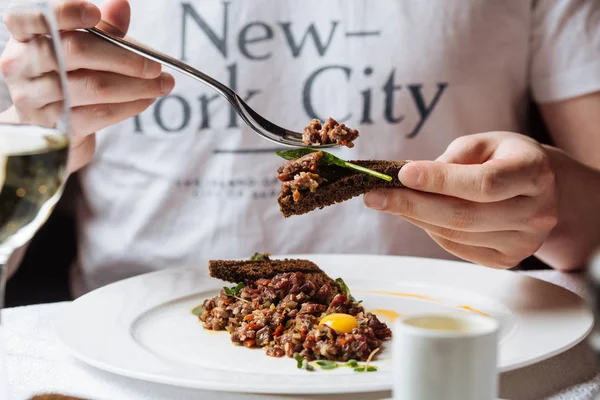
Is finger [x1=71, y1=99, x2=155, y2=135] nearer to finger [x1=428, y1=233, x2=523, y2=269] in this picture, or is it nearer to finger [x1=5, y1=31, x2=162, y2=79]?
finger [x1=5, y1=31, x2=162, y2=79]

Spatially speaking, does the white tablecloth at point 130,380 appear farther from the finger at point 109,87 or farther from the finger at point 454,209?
the finger at point 109,87

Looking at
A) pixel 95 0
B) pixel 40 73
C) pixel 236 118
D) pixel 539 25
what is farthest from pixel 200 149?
pixel 40 73

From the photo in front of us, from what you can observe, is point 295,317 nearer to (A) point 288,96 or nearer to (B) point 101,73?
(B) point 101,73

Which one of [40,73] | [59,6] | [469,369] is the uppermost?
[59,6]

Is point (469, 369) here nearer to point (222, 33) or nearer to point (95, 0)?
point (222, 33)

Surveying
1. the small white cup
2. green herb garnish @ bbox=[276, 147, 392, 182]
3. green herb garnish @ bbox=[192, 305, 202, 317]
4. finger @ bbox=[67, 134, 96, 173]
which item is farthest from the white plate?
finger @ bbox=[67, 134, 96, 173]

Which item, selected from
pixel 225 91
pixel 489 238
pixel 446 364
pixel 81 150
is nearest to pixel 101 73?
pixel 225 91

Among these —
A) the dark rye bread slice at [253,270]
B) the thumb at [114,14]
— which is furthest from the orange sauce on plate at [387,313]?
the thumb at [114,14]
